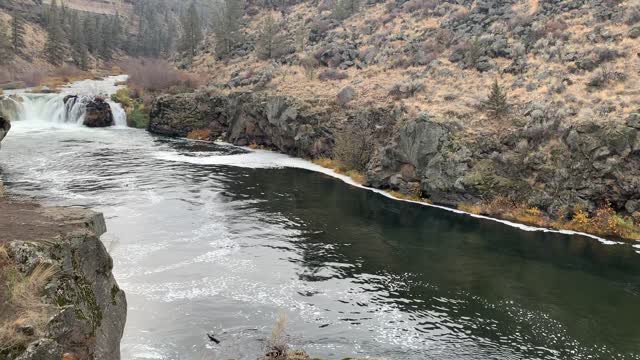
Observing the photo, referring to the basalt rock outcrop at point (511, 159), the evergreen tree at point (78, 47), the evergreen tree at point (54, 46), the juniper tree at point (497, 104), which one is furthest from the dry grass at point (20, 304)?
the evergreen tree at point (54, 46)

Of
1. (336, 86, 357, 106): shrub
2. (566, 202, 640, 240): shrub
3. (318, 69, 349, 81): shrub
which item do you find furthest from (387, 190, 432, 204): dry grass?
(318, 69, 349, 81): shrub

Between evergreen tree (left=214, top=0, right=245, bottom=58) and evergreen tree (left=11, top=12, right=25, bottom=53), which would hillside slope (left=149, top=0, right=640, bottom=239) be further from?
evergreen tree (left=11, top=12, right=25, bottom=53)

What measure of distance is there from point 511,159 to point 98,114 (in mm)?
58430

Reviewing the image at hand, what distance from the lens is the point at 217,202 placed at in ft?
117

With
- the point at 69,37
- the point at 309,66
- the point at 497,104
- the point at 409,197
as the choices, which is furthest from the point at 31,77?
the point at 497,104

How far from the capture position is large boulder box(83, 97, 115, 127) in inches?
2815

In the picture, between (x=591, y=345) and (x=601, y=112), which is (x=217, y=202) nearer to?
(x=591, y=345)

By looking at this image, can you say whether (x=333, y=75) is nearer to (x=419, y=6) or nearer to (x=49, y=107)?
(x=419, y=6)

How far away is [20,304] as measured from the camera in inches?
389

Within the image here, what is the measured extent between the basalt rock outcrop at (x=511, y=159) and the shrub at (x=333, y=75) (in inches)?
544

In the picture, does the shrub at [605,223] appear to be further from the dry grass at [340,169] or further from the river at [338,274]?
the dry grass at [340,169]

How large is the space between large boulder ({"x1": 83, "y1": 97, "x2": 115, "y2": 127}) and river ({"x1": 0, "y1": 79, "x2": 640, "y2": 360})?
30569mm

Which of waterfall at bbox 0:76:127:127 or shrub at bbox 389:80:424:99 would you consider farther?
waterfall at bbox 0:76:127:127

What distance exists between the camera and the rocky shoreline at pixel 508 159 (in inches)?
Answer: 1315
